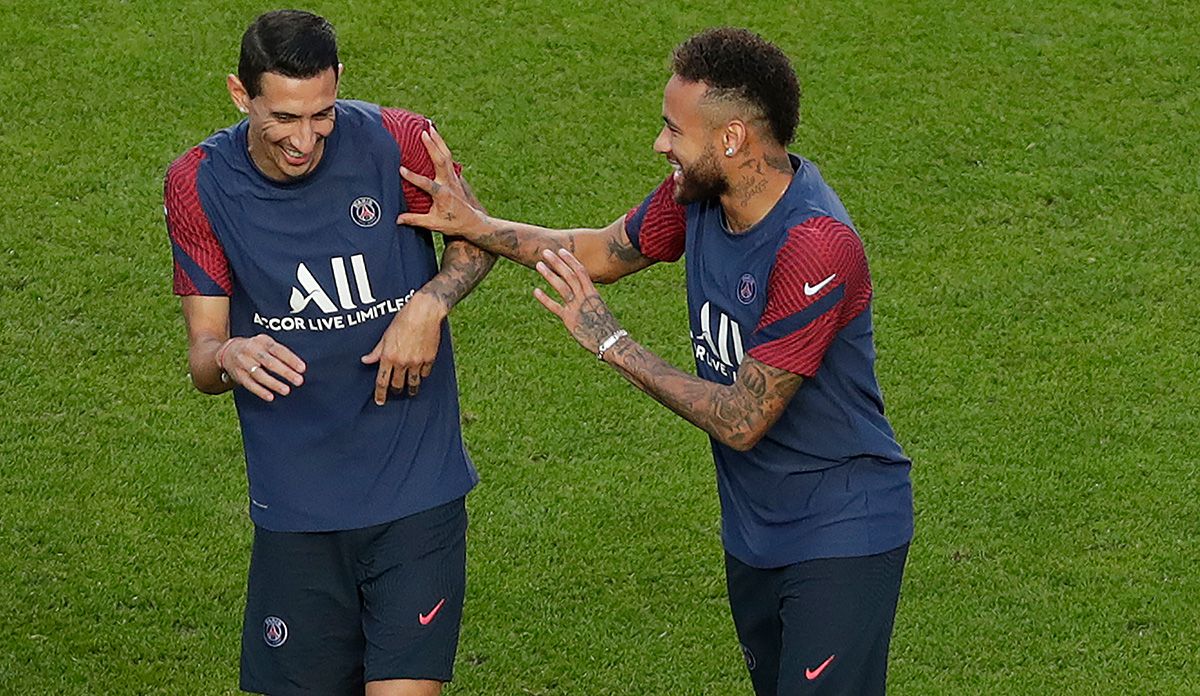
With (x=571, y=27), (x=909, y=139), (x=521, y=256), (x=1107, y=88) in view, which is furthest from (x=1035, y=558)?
(x=571, y=27)

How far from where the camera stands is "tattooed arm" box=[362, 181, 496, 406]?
530 cm

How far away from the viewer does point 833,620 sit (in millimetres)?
5258

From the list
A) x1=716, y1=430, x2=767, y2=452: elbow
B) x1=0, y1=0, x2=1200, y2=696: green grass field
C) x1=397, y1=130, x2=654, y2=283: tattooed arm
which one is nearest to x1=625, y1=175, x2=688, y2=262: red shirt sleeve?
x1=397, y1=130, x2=654, y2=283: tattooed arm

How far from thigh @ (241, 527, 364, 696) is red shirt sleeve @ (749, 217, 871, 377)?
4.67ft

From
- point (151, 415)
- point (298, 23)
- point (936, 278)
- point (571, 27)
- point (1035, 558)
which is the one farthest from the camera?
point (571, 27)

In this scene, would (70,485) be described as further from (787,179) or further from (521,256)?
(787,179)

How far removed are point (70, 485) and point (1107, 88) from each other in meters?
5.98

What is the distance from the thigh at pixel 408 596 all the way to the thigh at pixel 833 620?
1007 millimetres

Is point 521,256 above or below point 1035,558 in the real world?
above

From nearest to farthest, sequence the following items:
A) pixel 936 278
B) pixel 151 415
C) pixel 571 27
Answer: pixel 151 415
pixel 936 278
pixel 571 27

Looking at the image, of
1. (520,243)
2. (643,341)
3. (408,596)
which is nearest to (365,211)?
(520,243)

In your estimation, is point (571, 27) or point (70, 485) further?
point (571, 27)

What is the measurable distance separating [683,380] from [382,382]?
824 mm

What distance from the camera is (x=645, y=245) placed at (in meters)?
5.74
